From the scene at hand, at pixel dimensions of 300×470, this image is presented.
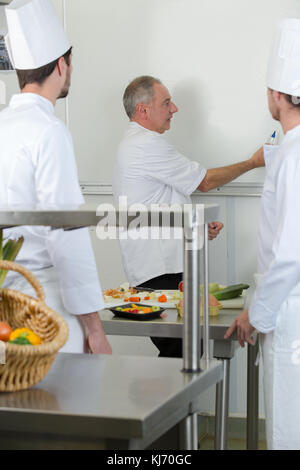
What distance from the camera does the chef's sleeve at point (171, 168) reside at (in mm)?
3020

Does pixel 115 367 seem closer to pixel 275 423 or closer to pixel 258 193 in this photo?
pixel 275 423

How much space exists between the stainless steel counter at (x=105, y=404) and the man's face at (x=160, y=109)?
1.96m

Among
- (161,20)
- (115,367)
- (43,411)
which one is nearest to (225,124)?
(161,20)

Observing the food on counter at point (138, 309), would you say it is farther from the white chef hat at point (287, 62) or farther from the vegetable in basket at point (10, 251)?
the vegetable in basket at point (10, 251)

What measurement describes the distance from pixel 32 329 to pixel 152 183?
1864 millimetres

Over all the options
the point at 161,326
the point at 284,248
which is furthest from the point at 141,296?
the point at 284,248

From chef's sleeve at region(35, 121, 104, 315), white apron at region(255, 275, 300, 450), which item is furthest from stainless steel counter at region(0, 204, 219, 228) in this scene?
white apron at region(255, 275, 300, 450)

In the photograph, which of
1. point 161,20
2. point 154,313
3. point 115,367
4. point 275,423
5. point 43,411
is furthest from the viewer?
point 161,20

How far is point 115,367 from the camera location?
4.39 ft

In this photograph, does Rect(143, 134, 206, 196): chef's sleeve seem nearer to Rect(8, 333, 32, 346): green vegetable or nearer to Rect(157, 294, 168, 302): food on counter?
Rect(157, 294, 168, 302): food on counter

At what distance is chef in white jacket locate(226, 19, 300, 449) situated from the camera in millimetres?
1830

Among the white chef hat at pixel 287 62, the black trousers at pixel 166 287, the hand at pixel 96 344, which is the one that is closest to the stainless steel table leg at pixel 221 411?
the black trousers at pixel 166 287

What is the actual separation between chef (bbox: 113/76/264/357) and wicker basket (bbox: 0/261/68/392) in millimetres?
1741

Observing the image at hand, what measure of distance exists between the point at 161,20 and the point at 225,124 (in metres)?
0.58
